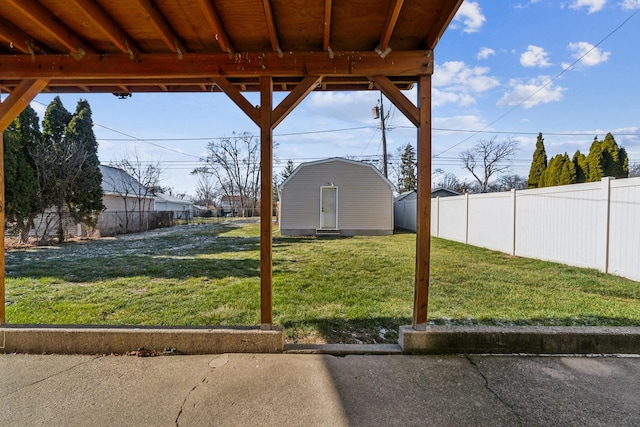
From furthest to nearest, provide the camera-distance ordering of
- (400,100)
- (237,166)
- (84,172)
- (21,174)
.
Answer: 1. (237,166)
2. (84,172)
3. (21,174)
4. (400,100)

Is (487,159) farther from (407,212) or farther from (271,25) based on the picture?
(271,25)

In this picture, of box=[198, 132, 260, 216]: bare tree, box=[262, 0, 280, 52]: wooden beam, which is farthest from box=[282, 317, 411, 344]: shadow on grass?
box=[198, 132, 260, 216]: bare tree

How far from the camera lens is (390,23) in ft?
7.22

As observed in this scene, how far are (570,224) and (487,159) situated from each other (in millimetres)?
33436

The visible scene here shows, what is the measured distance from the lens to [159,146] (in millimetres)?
23656

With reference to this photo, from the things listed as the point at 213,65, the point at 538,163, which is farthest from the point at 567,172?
the point at 213,65

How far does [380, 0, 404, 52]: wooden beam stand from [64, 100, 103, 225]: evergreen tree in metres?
13.2

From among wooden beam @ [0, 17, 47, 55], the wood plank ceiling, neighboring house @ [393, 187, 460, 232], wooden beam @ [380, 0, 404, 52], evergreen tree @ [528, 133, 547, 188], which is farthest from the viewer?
evergreen tree @ [528, 133, 547, 188]

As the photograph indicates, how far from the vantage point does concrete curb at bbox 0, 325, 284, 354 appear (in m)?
2.62

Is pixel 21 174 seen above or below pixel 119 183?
below

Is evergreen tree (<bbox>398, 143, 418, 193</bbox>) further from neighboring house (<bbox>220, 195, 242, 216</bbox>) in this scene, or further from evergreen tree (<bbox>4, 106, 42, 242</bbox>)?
evergreen tree (<bbox>4, 106, 42, 242</bbox>)

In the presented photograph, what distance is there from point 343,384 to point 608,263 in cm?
618

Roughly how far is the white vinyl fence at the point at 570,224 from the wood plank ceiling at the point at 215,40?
17.2 feet

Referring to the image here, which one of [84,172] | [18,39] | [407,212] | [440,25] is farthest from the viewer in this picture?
[407,212]
